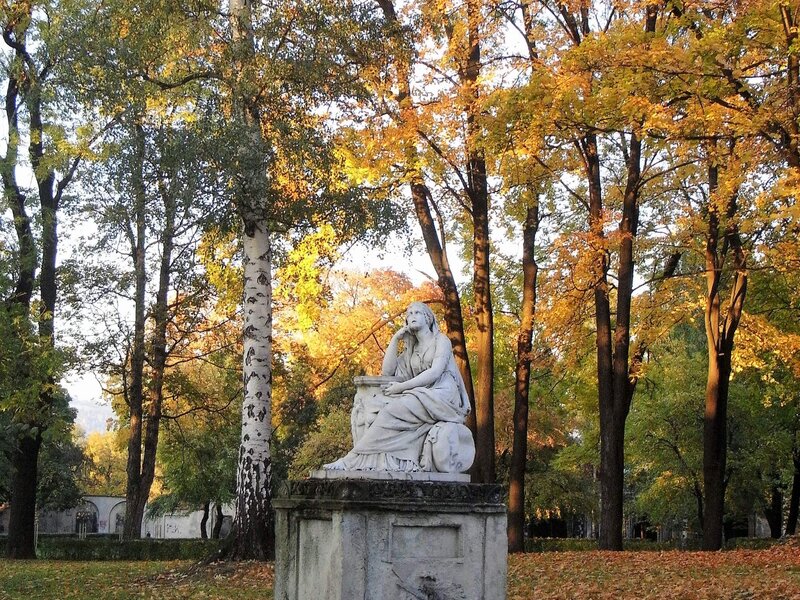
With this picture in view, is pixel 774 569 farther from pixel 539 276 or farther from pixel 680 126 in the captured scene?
pixel 539 276

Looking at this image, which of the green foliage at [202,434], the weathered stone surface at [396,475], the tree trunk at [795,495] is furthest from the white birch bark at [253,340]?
the tree trunk at [795,495]

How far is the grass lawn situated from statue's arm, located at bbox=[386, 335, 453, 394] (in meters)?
3.54

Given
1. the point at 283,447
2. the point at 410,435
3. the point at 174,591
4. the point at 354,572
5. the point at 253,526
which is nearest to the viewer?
the point at 354,572

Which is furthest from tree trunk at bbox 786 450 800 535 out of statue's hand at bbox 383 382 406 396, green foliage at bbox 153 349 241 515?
statue's hand at bbox 383 382 406 396

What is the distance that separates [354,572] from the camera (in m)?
6.70

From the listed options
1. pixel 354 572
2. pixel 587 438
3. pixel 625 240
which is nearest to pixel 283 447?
pixel 587 438

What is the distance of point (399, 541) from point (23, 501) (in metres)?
15.6

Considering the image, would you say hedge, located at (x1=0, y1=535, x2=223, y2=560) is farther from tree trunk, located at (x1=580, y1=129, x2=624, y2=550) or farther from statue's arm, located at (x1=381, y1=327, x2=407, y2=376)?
statue's arm, located at (x1=381, y1=327, x2=407, y2=376)

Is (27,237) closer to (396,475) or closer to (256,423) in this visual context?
(256,423)

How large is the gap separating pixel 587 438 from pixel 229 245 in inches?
673

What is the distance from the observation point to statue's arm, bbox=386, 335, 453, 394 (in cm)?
779

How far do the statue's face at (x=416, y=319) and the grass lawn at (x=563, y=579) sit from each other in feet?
12.2

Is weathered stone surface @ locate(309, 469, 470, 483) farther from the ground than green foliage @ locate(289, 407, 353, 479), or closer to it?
farther from the ground

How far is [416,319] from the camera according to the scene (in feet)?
27.0
